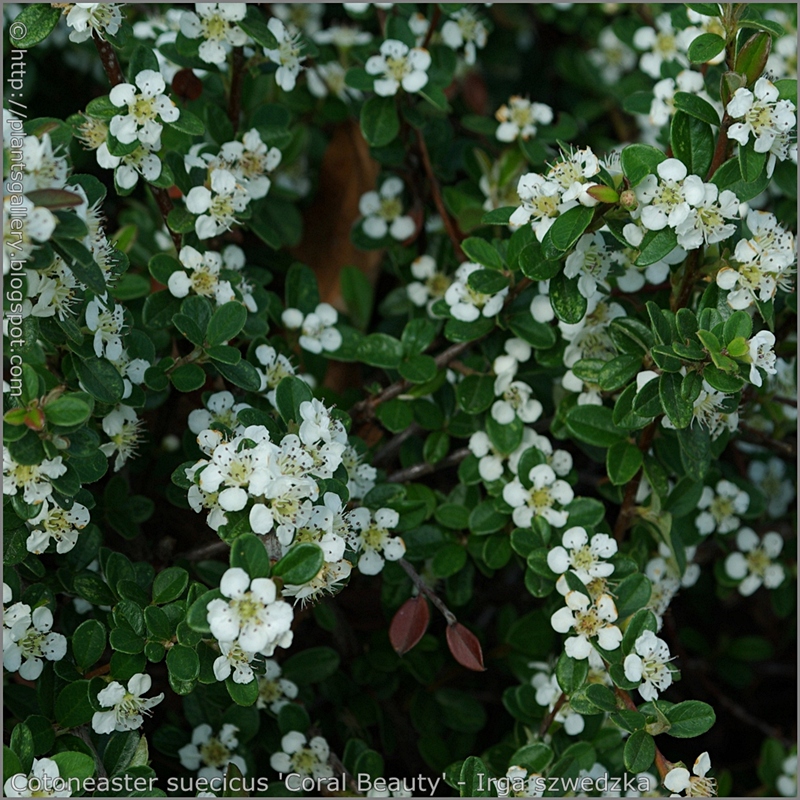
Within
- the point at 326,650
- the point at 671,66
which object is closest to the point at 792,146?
the point at 671,66

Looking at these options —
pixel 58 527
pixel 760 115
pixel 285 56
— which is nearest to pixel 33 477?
pixel 58 527

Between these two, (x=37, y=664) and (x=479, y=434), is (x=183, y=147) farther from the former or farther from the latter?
(x=37, y=664)

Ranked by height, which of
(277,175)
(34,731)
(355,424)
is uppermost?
(277,175)

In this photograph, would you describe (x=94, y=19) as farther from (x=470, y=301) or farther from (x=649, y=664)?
(x=649, y=664)

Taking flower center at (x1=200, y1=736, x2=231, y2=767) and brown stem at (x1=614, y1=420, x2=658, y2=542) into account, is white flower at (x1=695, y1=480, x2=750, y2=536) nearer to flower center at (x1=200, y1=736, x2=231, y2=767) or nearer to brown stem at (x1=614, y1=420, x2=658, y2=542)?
brown stem at (x1=614, y1=420, x2=658, y2=542)

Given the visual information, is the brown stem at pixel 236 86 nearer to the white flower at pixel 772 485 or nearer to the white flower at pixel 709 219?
the white flower at pixel 709 219
